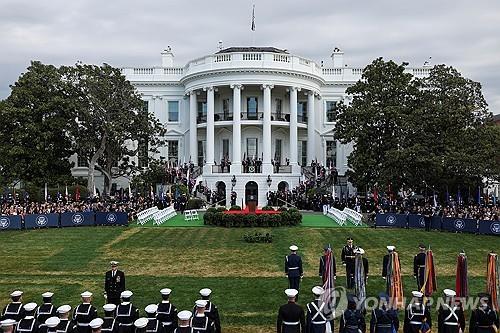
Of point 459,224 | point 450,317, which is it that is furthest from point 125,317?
point 459,224

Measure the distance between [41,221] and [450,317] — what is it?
84.9 ft

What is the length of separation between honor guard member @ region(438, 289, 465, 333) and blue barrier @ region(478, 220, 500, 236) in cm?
1899

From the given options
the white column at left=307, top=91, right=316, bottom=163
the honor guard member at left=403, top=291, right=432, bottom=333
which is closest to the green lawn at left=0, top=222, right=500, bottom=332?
the honor guard member at left=403, top=291, right=432, bottom=333

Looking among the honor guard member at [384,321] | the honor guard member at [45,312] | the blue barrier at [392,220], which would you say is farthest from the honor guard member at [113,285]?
the blue barrier at [392,220]

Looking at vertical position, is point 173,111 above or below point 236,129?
above

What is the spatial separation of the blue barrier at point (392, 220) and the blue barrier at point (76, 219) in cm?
1747

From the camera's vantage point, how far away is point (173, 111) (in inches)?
2106

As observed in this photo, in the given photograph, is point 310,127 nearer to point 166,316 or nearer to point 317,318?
point 317,318

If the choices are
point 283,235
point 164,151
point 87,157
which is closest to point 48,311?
point 283,235

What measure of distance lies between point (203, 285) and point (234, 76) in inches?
1299

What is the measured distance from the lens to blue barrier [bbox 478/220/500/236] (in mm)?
26266

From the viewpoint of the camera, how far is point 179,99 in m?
53.2

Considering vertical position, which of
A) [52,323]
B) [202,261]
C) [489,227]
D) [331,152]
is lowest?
[202,261]

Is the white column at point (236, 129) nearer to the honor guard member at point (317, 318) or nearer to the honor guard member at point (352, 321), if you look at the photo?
the honor guard member at point (317, 318)
